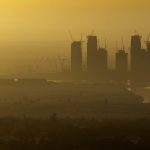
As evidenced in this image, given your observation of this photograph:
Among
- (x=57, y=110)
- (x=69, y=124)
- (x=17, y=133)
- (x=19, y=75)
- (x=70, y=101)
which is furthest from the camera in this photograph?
(x=19, y=75)

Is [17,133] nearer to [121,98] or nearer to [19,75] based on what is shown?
[121,98]

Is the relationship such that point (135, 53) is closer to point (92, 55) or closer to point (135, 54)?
point (135, 54)

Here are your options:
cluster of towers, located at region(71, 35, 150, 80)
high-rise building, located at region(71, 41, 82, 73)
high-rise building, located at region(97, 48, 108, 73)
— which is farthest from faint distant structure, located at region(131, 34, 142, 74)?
high-rise building, located at region(71, 41, 82, 73)

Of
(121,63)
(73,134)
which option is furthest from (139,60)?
(73,134)

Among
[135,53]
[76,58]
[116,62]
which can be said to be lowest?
[116,62]

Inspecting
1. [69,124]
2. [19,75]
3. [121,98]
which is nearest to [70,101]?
[121,98]

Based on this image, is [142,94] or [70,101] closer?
[70,101]
